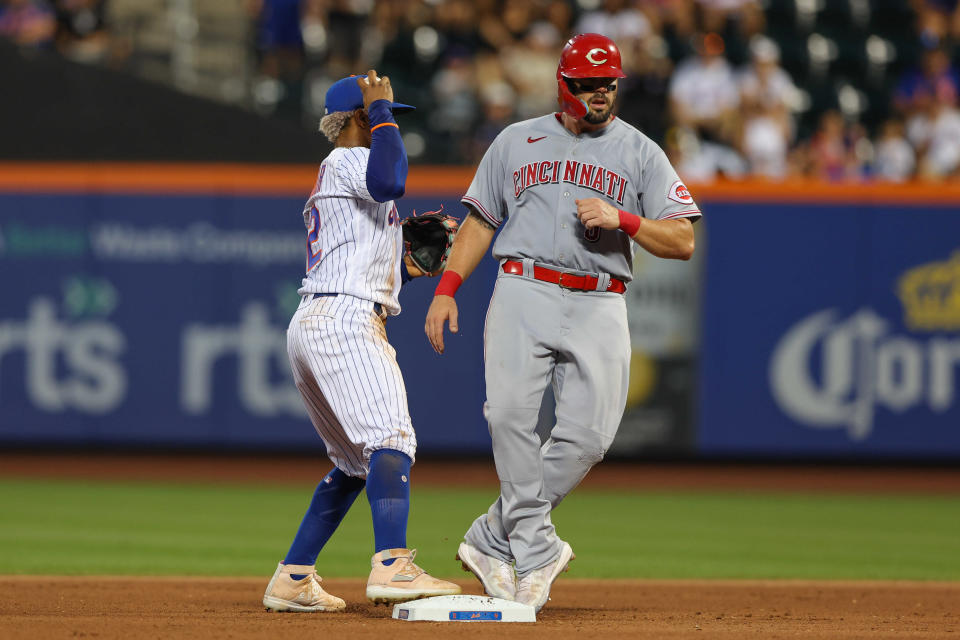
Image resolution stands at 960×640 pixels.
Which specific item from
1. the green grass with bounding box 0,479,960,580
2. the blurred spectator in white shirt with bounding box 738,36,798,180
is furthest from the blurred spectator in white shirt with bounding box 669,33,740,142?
the green grass with bounding box 0,479,960,580

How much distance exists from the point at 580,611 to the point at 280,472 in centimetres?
701

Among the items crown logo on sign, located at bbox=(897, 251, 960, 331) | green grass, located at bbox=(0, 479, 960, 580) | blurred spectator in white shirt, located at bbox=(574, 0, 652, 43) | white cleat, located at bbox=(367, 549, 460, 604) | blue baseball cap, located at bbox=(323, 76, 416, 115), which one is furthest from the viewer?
blurred spectator in white shirt, located at bbox=(574, 0, 652, 43)

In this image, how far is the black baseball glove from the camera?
5.16 m

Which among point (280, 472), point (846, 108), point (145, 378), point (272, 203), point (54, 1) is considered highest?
point (54, 1)

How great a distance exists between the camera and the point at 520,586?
482cm

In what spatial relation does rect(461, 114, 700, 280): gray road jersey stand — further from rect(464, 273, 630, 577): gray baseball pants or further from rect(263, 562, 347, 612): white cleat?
rect(263, 562, 347, 612): white cleat

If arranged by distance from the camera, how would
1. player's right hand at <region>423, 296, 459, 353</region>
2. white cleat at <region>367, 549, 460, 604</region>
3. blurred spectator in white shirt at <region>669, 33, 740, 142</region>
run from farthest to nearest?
blurred spectator in white shirt at <region>669, 33, 740, 142</region> → player's right hand at <region>423, 296, 459, 353</region> → white cleat at <region>367, 549, 460, 604</region>

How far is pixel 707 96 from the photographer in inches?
497

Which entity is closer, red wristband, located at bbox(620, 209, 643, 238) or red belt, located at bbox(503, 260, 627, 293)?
red wristband, located at bbox(620, 209, 643, 238)

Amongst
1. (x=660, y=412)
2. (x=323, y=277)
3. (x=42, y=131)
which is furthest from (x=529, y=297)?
(x=42, y=131)

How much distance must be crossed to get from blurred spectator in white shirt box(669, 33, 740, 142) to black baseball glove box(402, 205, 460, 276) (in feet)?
24.5

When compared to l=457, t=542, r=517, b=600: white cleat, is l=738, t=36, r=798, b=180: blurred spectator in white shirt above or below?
above

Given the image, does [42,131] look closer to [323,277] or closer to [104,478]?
[104,478]

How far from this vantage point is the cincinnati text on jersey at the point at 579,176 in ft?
16.1
